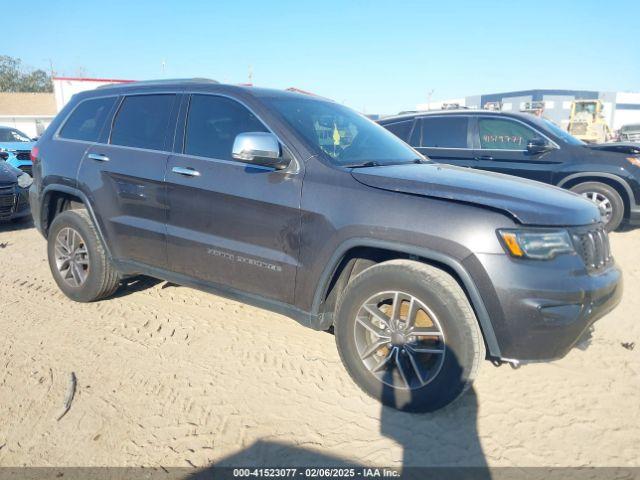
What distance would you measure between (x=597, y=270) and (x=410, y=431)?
4.56 ft

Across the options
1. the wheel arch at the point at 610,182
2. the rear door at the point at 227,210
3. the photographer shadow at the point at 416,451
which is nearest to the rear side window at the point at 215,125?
the rear door at the point at 227,210

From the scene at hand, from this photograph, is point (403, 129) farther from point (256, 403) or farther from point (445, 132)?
point (256, 403)

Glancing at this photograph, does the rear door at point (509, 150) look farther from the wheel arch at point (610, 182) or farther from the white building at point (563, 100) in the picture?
the white building at point (563, 100)

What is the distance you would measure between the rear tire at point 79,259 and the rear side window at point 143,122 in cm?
82

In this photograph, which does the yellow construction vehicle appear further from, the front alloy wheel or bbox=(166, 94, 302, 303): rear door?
the front alloy wheel

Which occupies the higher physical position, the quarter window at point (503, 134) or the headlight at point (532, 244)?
the quarter window at point (503, 134)

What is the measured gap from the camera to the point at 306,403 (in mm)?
2943

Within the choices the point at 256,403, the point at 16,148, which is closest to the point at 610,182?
the point at 256,403

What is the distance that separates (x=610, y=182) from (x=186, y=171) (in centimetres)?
623

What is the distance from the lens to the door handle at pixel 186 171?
3.50m

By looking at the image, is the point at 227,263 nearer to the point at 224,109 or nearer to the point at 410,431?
the point at 224,109

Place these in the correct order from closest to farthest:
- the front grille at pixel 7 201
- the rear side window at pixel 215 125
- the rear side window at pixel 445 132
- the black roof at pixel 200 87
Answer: the rear side window at pixel 215 125 < the black roof at pixel 200 87 < the rear side window at pixel 445 132 < the front grille at pixel 7 201

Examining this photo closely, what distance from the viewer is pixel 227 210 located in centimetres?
334

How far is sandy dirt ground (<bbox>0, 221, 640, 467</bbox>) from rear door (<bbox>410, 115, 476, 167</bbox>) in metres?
3.68
